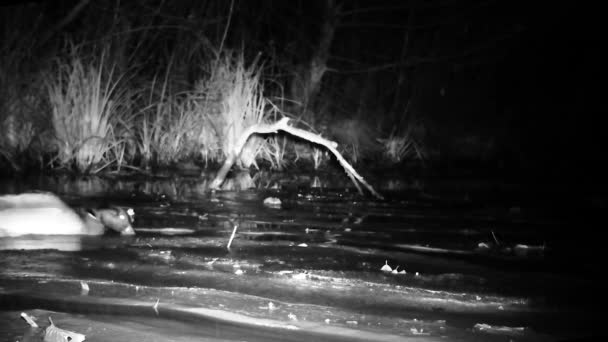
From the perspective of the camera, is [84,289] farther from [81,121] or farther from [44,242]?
[81,121]

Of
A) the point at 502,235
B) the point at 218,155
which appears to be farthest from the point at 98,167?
the point at 502,235

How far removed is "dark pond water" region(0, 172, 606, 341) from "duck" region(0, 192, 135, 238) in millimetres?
134

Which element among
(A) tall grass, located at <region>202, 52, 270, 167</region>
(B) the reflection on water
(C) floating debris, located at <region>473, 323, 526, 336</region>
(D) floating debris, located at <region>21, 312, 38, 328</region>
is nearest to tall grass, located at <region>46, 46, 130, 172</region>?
(A) tall grass, located at <region>202, 52, 270, 167</region>

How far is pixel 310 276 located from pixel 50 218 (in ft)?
5.19

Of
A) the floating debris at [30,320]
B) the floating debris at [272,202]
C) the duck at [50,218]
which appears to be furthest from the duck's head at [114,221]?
the floating debris at [30,320]

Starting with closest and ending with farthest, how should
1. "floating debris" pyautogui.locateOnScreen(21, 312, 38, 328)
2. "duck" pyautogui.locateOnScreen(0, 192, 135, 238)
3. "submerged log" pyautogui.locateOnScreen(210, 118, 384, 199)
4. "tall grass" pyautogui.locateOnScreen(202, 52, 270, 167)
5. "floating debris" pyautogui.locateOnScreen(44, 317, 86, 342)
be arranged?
"floating debris" pyautogui.locateOnScreen(44, 317, 86, 342), "floating debris" pyautogui.locateOnScreen(21, 312, 38, 328), "duck" pyautogui.locateOnScreen(0, 192, 135, 238), "submerged log" pyautogui.locateOnScreen(210, 118, 384, 199), "tall grass" pyautogui.locateOnScreen(202, 52, 270, 167)

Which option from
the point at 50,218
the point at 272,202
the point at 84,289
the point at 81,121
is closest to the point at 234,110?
the point at 81,121

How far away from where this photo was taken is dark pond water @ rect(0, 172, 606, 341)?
8.34 feet

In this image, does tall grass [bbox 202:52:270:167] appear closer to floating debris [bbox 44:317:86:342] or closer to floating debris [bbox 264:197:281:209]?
floating debris [bbox 264:197:281:209]

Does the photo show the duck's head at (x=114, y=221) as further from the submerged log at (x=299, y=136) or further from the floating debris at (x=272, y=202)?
the submerged log at (x=299, y=136)

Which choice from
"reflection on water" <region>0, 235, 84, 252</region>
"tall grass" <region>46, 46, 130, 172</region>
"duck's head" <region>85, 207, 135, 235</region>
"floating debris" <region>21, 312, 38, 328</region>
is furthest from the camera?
"tall grass" <region>46, 46, 130, 172</region>

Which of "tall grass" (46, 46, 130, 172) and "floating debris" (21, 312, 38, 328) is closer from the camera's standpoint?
"floating debris" (21, 312, 38, 328)

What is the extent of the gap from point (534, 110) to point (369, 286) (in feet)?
44.8

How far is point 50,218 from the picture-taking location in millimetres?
4117
